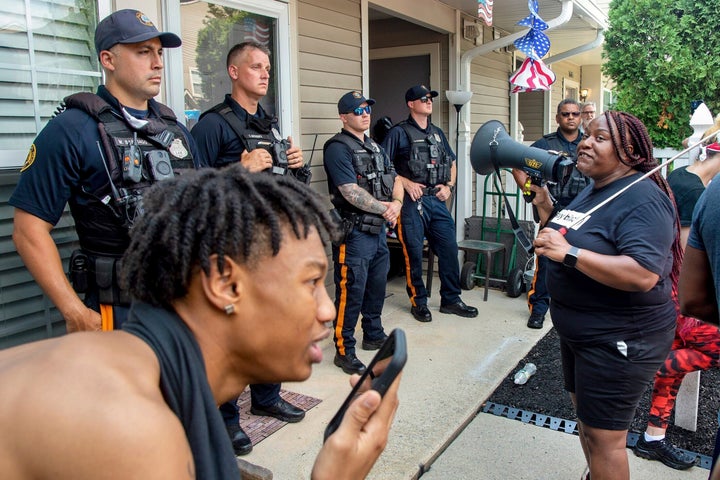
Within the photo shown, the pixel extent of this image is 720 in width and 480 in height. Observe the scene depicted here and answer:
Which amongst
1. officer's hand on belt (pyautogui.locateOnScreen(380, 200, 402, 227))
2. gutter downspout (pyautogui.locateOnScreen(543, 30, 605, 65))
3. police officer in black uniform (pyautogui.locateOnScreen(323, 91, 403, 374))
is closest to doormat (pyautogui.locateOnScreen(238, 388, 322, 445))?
police officer in black uniform (pyautogui.locateOnScreen(323, 91, 403, 374))

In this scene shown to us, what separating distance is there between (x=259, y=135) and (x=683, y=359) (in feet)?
8.35

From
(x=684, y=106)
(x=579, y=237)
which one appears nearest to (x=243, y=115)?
(x=579, y=237)

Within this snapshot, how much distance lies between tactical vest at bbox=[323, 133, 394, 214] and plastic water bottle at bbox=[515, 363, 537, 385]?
5.07ft

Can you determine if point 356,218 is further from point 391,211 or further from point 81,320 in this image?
point 81,320

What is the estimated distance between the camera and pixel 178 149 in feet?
8.32

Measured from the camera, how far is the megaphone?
3.18 meters

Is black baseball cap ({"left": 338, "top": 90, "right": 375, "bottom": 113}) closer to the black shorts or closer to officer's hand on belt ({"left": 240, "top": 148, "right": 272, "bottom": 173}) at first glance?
officer's hand on belt ({"left": 240, "top": 148, "right": 272, "bottom": 173})

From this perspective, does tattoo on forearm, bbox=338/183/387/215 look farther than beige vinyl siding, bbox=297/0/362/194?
No

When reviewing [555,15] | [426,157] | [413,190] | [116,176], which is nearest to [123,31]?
[116,176]

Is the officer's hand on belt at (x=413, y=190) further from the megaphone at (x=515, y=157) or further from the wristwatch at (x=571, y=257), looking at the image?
the wristwatch at (x=571, y=257)

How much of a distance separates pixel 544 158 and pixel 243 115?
1719mm

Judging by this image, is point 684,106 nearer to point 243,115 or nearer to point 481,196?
point 481,196

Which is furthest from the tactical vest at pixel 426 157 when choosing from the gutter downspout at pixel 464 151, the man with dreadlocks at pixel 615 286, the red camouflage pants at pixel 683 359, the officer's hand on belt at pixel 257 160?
the man with dreadlocks at pixel 615 286

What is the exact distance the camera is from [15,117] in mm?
2730
